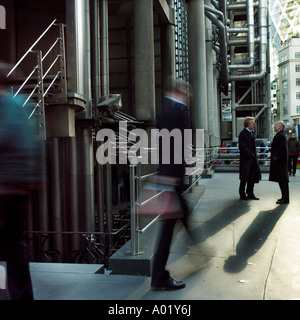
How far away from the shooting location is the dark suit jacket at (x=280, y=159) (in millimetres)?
7977

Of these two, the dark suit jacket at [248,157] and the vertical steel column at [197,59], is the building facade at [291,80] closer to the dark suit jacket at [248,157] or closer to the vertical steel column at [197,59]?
the vertical steel column at [197,59]

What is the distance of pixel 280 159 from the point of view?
804 centimetres

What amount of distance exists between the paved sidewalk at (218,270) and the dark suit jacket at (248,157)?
174 cm

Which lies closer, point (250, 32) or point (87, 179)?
point (87, 179)

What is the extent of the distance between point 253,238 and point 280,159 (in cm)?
285

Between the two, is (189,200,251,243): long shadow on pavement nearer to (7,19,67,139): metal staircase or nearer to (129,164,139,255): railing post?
(129,164,139,255): railing post

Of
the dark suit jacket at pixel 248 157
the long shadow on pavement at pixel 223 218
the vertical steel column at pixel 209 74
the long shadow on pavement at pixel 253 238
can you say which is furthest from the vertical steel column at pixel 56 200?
the vertical steel column at pixel 209 74

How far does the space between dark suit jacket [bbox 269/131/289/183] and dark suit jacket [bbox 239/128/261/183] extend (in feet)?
1.66

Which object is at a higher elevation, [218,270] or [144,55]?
[144,55]

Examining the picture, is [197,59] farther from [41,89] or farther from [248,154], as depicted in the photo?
[41,89]

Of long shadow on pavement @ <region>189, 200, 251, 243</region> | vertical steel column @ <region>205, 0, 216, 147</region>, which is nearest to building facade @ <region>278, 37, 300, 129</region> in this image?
vertical steel column @ <region>205, 0, 216, 147</region>

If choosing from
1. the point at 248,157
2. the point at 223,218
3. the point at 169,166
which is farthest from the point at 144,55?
the point at 169,166
